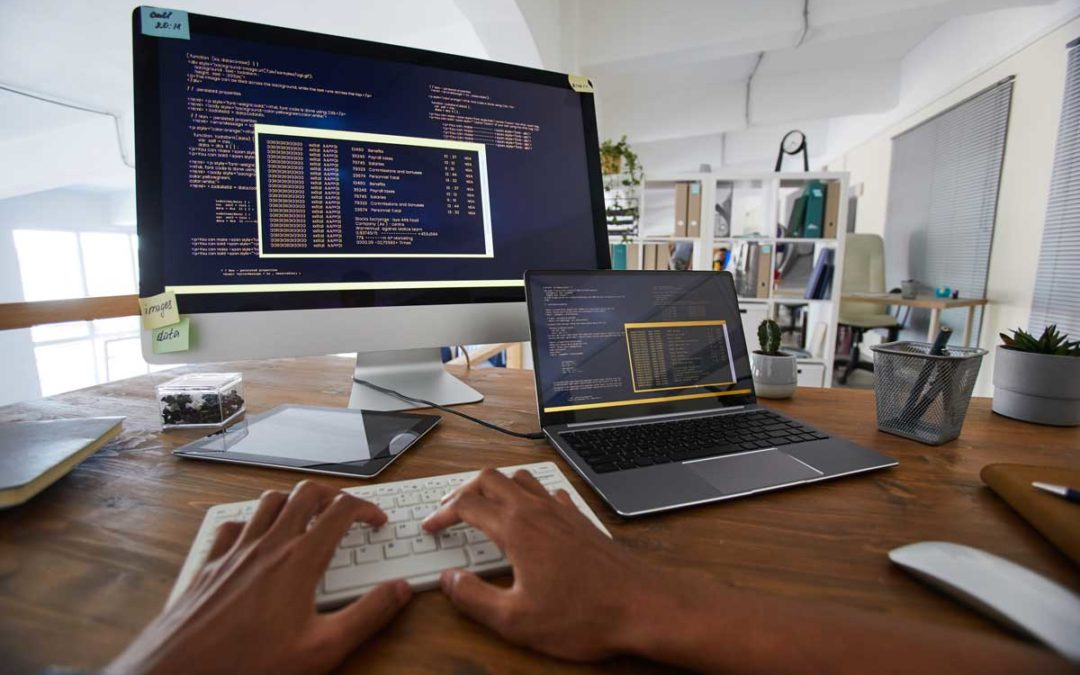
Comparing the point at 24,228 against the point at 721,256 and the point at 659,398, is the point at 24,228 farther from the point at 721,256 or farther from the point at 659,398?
the point at 659,398

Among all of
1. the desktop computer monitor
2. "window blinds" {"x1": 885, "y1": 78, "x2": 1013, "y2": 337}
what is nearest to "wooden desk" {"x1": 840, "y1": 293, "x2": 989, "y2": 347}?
"window blinds" {"x1": 885, "y1": 78, "x2": 1013, "y2": 337}

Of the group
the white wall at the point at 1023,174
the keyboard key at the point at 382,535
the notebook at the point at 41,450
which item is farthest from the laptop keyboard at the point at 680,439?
the white wall at the point at 1023,174

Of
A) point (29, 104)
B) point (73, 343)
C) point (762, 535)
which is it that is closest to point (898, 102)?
point (762, 535)

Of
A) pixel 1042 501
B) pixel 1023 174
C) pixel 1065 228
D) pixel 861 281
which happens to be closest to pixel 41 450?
pixel 1042 501

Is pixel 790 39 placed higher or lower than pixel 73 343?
higher

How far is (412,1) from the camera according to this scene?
Answer: 2.63 m

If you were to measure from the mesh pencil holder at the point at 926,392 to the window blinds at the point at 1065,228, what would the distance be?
111 inches

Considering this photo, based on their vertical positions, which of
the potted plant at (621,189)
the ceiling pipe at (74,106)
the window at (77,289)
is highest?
the ceiling pipe at (74,106)

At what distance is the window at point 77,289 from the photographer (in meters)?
6.95

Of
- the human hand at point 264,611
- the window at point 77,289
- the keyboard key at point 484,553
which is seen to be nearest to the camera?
the human hand at point 264,611

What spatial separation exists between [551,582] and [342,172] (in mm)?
597

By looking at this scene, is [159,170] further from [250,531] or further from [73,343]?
[73,343]

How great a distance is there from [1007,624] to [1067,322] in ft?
11.1

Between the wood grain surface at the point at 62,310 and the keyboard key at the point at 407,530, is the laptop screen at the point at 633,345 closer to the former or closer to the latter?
the keyboard key at the point at 407,530
